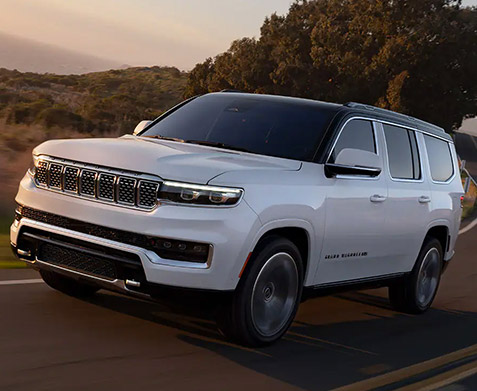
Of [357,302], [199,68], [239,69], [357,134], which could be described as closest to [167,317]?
[357,134]

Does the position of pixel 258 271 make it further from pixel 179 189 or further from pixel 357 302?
pixel 357 302

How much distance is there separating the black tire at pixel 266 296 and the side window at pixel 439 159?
9.97ft

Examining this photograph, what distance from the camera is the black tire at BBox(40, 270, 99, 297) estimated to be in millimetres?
6859

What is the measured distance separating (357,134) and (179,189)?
233 centimetres

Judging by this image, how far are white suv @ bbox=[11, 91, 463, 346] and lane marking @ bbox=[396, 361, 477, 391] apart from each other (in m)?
1.09

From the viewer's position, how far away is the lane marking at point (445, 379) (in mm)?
5562

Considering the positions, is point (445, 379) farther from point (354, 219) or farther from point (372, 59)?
point (372, 59)

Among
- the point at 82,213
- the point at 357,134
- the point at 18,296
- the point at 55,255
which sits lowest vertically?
the point at 18,296

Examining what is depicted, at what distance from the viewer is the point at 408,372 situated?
5.97 m

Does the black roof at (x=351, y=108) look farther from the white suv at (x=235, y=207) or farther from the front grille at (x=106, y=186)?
the front grille at (x=106, y=186)

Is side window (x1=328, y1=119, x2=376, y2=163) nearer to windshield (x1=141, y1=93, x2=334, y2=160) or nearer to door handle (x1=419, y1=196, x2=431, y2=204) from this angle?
windshield (x1=141, y1=93, x2=334, y2=160)

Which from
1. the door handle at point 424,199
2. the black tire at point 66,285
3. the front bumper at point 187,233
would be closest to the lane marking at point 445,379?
the front bumper at point 187,233

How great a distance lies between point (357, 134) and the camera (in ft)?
23.5

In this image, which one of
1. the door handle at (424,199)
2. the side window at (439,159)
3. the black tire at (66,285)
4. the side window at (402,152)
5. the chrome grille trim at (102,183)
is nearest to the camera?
the chrome grille trim at (102,183)
